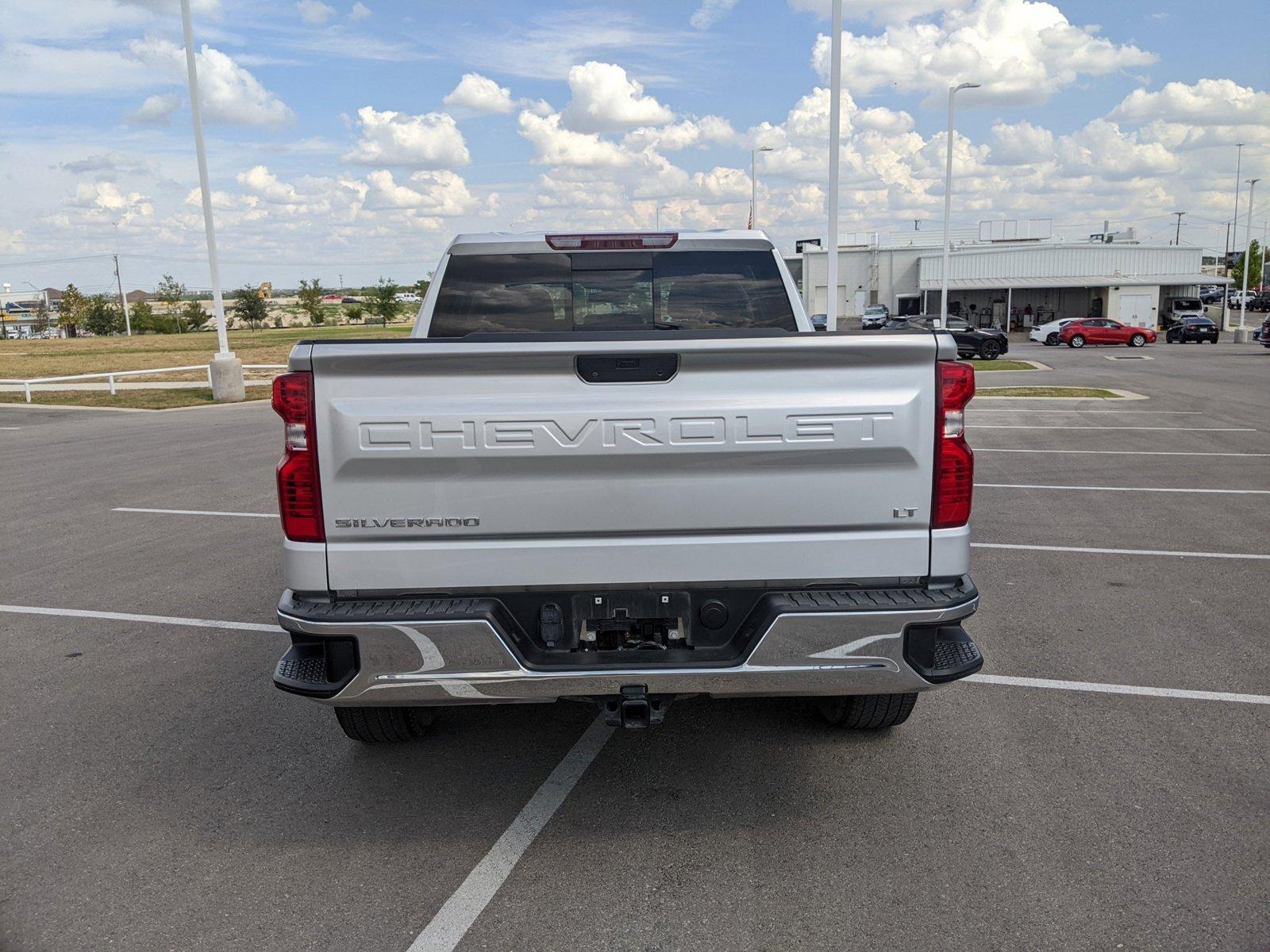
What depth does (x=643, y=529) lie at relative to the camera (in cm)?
336

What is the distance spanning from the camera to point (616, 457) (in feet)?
10.8

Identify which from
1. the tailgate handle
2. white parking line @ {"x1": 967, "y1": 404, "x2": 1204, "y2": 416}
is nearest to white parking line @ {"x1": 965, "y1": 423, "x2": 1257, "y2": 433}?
white parking line @ {"x1": 967, "y1": 404, "x2": 1204, "y2": 416}

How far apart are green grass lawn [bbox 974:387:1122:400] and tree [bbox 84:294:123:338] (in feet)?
375

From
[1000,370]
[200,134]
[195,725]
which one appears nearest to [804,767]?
[195,725]

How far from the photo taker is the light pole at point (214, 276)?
21281 millimetres

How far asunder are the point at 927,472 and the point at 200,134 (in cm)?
2232

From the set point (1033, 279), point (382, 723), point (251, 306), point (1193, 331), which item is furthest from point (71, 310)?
point (382, 723)

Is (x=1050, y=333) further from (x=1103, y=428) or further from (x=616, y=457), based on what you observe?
(x=616, y=457)

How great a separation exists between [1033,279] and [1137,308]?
6031 mm

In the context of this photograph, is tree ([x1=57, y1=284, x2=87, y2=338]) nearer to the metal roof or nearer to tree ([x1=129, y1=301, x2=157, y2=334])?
tree ([x1=129, y1=301, x2=157, y2=334])

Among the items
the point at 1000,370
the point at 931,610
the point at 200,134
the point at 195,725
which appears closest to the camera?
the point at 931,610

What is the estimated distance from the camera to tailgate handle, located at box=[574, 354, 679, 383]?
129 inches

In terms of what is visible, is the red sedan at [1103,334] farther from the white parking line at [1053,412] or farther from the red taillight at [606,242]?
the red taillight at [606,242]

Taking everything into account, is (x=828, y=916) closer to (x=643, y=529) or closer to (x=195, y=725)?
(x=643, y=529)
